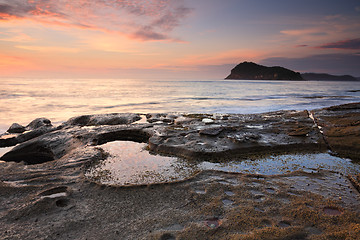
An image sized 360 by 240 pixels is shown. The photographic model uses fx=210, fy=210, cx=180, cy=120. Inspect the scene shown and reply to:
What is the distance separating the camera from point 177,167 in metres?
5.18

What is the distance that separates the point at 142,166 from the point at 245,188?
2578mm

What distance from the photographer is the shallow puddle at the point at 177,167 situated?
459 cm

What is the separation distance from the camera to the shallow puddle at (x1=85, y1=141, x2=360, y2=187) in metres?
4.59

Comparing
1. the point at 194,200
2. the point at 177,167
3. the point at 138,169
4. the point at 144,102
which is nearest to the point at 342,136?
the point at 177,167

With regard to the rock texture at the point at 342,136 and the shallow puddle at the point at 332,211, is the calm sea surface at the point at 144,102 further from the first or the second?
the shallow puddle at the point at 332,211

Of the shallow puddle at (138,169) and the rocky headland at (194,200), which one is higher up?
the rocky headland at (194,200)

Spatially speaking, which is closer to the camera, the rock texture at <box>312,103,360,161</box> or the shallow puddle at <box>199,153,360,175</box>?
the shallow puddle at <box>199,153,360,175</box>

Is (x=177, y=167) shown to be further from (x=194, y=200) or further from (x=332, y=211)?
(x=332, y=211)

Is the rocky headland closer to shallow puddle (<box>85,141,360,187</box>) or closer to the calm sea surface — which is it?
shallow puddle (<box>85,141,360,187</box>)

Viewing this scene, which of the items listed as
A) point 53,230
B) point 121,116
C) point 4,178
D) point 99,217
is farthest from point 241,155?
point 121,116

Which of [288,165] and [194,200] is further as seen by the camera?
[288,165]

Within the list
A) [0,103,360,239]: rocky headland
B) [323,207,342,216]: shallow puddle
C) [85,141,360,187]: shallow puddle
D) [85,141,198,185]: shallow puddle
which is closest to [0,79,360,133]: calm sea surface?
[85,141,198,185]: shallow puddle

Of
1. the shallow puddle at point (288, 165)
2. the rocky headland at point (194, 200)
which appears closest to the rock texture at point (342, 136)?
the rocky headland at point (194, 200)

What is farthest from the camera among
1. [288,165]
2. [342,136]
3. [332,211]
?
[342,136]
